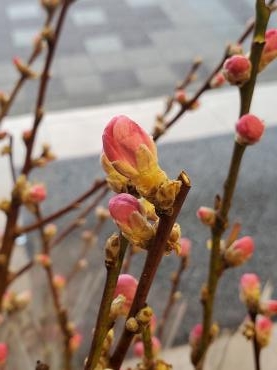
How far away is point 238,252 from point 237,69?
8 cm

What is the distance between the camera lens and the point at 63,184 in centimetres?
94

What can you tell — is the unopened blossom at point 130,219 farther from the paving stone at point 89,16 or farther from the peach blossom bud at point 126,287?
the paving stone at point 89,16

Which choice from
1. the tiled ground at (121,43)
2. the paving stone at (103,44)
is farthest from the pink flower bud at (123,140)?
the paving stone at (103,44)

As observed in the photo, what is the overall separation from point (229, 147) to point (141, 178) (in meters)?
0.65

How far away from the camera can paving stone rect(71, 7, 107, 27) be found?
1431 mm

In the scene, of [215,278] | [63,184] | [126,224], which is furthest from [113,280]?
[63,184]

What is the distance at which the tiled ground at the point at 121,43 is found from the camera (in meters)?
1.23

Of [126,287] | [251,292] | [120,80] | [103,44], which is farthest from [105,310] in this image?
[103,44]

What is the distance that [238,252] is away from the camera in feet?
0.89

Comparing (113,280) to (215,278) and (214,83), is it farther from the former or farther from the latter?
(214,83)

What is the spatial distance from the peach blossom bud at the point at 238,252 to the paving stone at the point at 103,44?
112 cm

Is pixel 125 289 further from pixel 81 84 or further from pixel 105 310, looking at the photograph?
pixel 81 84

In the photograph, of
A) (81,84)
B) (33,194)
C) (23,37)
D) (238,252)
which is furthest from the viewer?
(23,37)

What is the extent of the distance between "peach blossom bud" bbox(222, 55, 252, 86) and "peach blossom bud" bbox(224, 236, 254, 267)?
0.08m
